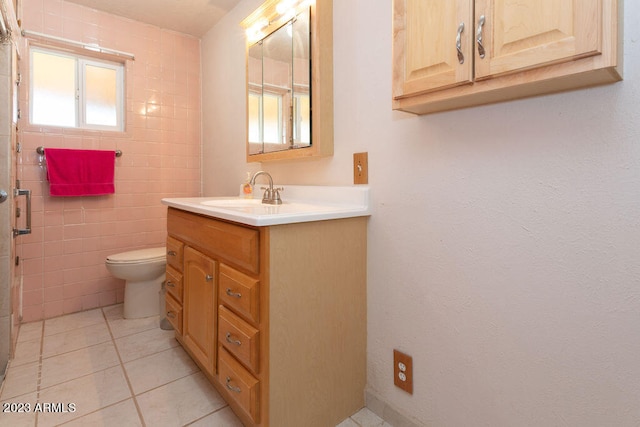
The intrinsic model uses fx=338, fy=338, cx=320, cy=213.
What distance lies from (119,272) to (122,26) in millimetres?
1815

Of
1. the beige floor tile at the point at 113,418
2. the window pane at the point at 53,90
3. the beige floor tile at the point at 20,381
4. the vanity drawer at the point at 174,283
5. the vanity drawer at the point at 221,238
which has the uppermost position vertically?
the window pane at the point at 53,90

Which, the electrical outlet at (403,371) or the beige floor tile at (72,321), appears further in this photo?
the beige floor tile at (72,321)

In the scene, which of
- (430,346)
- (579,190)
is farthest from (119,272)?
(579,190)

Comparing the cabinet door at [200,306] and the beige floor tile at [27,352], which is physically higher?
the cabinet door at [200,306]

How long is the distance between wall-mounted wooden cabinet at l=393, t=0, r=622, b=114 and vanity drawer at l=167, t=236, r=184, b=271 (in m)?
1.30

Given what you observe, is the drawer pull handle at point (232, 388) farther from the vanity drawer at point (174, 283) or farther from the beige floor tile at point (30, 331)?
the beige floor tile at point (30, 331)

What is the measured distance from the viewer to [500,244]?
1.03 m

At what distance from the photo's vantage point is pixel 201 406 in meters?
1.44

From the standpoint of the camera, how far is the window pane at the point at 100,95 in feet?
8.32

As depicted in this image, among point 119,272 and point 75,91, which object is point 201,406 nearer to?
point 119,272

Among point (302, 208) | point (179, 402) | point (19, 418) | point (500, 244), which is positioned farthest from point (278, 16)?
point (19, 418)

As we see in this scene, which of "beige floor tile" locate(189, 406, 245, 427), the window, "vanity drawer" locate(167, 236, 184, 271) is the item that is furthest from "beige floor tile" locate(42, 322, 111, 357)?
the window

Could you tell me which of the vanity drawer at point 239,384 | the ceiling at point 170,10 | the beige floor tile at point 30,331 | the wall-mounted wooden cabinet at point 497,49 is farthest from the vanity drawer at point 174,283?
the ceiling at point 170,10

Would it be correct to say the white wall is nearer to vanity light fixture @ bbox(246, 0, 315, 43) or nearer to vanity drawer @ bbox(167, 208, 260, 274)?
vanity light fixture @ bbox(246, 0, 315, 43)
